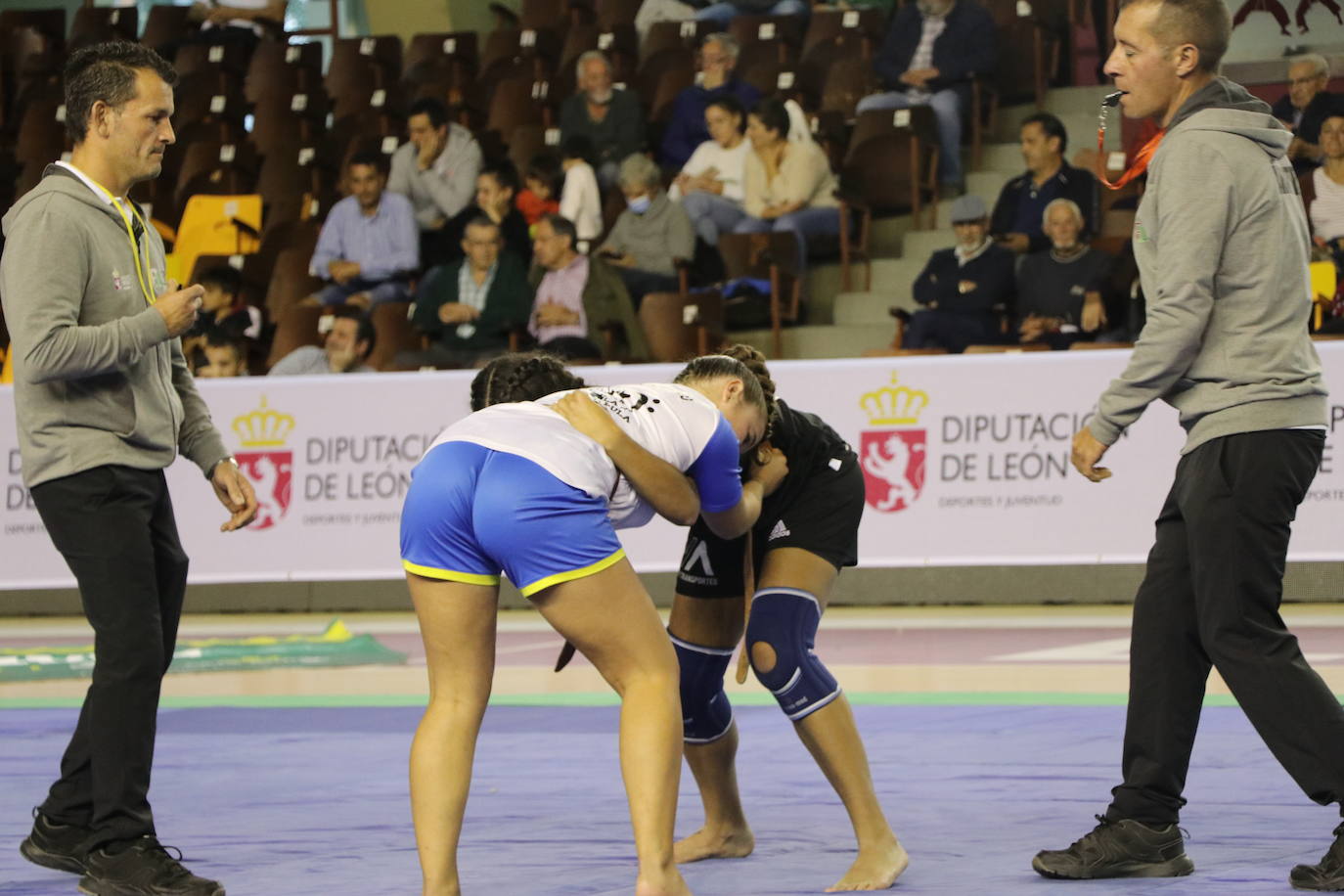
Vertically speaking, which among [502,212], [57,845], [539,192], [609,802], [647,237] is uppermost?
[539,192]

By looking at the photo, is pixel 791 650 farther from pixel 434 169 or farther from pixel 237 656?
pixel 434 169

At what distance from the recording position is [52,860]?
399 cm

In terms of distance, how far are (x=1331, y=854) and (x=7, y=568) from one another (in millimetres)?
7877

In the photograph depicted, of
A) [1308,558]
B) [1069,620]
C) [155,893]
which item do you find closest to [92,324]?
[155,893]

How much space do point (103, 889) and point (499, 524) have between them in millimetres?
1231

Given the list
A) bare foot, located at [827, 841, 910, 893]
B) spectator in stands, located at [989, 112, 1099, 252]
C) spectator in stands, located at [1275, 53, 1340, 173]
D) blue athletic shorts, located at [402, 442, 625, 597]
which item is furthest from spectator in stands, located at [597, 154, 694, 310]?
blue athletic shorts, located at [402, 442, 625, 597]

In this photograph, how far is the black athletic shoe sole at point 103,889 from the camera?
3709 millimetres

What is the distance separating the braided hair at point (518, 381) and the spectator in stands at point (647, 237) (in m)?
7.54

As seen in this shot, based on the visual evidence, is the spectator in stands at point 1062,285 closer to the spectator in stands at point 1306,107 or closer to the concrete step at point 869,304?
the spectator in stands at point 1306,107

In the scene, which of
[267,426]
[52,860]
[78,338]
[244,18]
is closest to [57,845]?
[52,860]

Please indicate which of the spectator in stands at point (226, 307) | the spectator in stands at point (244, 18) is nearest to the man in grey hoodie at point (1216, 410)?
the spectator in stands at point (226, 307)

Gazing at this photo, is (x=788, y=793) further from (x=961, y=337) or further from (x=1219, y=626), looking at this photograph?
(x=961, y=337)

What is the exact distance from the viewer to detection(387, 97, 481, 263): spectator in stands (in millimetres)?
12477

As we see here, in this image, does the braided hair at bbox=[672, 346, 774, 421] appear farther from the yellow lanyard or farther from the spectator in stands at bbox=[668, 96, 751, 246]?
the spectator in stands at bbox=[668, 96, 751, 246]
